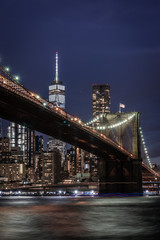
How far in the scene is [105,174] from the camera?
88.8 meters

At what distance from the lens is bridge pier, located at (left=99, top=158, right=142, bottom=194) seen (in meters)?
84.6

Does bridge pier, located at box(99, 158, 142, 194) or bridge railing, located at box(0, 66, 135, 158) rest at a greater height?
bridge railing, located at box(0, 66, 135, 158)

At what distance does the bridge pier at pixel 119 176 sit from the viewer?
84.6 metres

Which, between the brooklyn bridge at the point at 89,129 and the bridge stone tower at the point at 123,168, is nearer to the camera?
the brooklyn bridge at the point at 89,129

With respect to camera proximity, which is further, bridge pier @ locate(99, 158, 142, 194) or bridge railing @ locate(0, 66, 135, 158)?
bridge pier @ locate(99, 158, 142, 194)

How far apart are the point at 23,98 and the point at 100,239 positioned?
3796cm

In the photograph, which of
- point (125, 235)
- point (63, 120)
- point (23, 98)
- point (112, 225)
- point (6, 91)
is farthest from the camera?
point (63, 120)

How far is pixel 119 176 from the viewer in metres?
87.8

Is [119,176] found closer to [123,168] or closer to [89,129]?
[123,168]

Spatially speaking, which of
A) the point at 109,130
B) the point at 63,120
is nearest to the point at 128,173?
the point at 109,130

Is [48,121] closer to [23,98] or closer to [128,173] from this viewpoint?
[23,98]

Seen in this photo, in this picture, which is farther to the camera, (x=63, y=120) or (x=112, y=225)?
(x=63, y=120)

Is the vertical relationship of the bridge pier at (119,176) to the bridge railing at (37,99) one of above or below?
below

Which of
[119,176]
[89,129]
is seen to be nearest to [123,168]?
[119,176]
